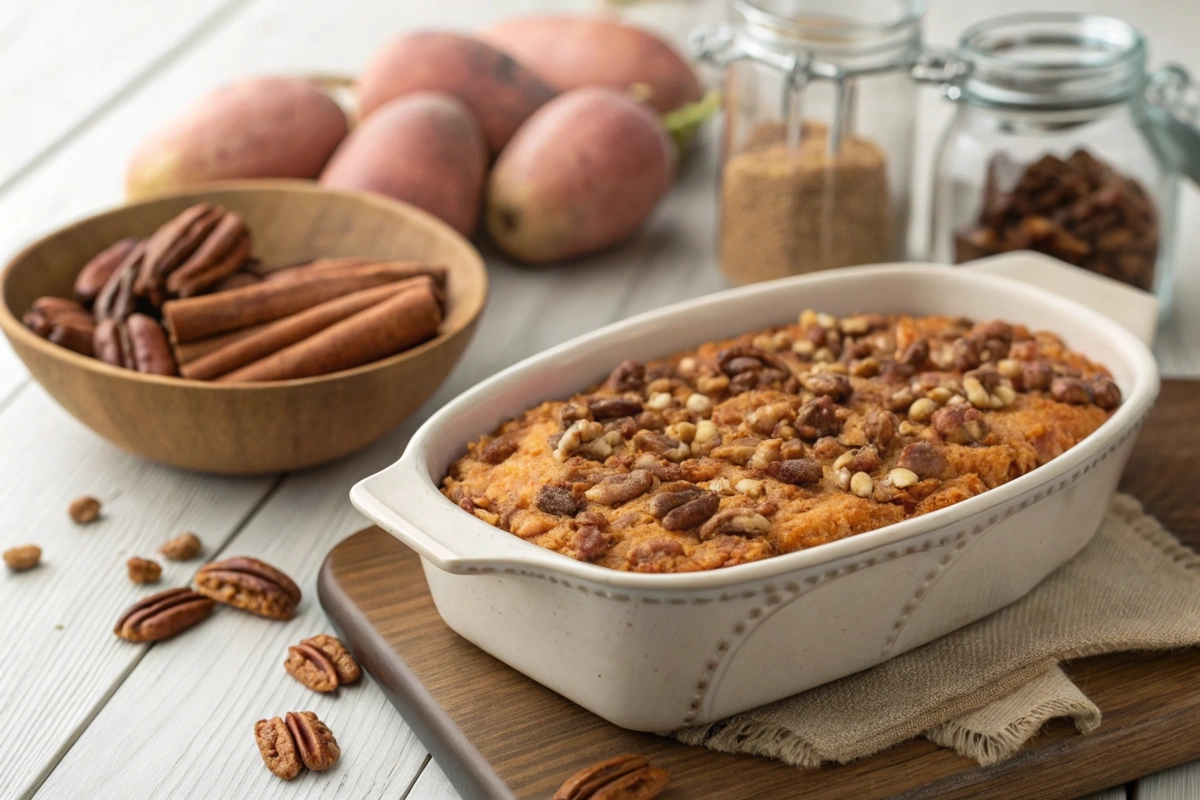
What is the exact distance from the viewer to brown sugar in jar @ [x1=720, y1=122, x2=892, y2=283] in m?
2.15

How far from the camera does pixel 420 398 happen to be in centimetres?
179

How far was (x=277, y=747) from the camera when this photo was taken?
1354mm

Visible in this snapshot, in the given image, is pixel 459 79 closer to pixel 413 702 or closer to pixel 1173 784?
pixel 413 702

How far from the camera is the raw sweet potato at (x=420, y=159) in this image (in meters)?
2.26

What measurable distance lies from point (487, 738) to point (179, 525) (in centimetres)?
64

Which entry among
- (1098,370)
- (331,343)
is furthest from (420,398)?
(1098,370)

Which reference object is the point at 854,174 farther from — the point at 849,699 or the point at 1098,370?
the point at 849,699

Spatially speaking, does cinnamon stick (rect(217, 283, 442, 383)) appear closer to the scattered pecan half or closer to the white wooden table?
the white wooden table

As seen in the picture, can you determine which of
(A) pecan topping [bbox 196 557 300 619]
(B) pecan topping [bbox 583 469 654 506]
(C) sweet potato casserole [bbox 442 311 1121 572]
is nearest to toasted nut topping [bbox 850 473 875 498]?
(C) sweet potato casserole [bbox 442 311 1121 572]

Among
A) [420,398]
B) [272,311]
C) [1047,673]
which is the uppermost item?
[272,311]

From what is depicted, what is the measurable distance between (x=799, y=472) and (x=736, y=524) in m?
0.12

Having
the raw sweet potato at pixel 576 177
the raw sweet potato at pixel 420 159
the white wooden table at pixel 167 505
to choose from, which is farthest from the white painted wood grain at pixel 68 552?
the raw sweet potato at pixel 576 177

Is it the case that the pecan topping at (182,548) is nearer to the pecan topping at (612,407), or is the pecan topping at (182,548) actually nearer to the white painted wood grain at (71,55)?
the pecan topping at (612,407)

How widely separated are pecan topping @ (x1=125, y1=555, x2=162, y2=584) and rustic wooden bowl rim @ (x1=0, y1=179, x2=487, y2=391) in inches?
8.7
